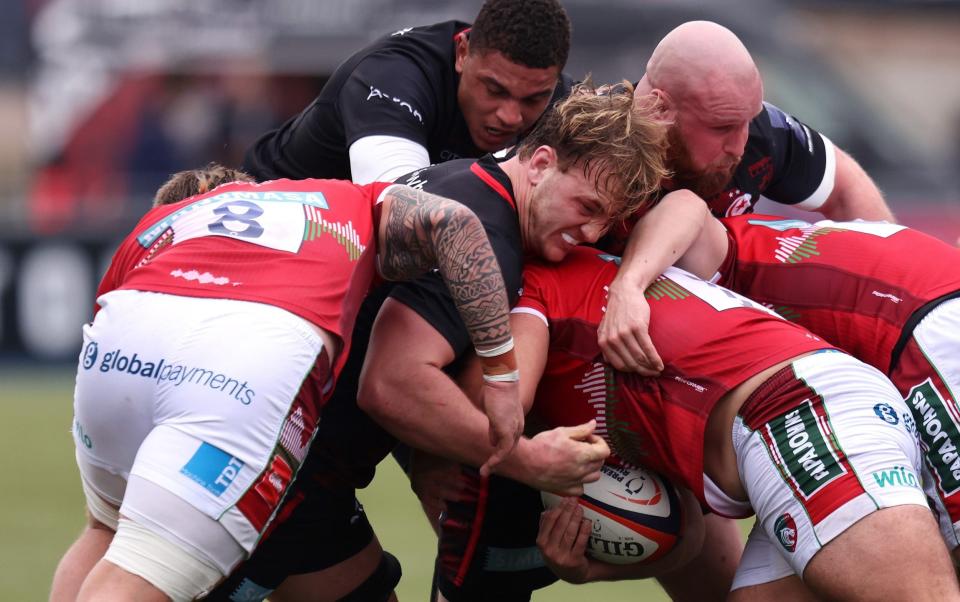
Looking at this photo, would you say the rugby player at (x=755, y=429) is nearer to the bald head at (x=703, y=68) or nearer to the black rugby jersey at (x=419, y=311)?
the black rugby jersey at (x=419, y=311)

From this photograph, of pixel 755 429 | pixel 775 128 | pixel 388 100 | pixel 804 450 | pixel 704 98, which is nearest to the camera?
pixel 804 450

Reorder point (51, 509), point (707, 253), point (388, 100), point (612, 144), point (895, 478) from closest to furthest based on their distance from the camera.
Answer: point (895, 478) → point (612, 144) → point (707, 253) → point (388, 100) → point (51, 509)

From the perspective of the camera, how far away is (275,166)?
6.22 m

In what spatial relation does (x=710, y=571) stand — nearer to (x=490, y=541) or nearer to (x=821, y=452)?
(x=490, y=541)

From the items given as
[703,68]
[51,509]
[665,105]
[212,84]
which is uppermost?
[703,68]

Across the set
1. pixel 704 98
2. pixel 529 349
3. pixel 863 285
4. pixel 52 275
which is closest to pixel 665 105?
pixel 704 98

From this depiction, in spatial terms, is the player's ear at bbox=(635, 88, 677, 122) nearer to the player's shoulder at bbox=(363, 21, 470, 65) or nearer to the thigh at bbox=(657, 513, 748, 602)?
the player's shoulder at bbox=(363, 21, 470, 65)

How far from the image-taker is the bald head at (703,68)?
15.8ft

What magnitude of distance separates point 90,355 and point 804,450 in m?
2.08

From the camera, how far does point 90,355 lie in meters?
3.92

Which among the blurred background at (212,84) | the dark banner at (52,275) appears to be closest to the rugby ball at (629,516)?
the dark banner at (52,275)

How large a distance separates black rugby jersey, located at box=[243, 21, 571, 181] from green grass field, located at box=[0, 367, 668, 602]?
2.30 meters

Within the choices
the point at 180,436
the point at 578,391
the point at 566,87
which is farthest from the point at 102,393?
the point at 566,87

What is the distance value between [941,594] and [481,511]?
5.98 ft
